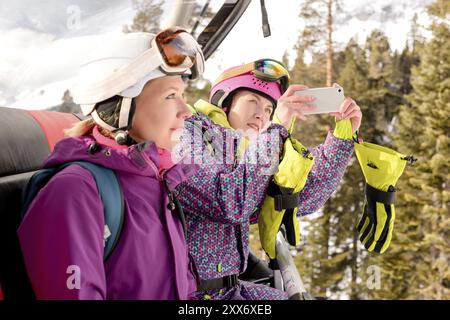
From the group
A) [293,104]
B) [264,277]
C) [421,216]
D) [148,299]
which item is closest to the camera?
[148,299]

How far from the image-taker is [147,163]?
1.00m

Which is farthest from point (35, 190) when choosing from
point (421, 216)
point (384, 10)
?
point (384, 10)

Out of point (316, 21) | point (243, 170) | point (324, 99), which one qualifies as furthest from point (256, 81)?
point (316, 21)

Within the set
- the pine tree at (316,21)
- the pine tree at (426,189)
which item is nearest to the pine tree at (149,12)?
the pine tree at (316,21)

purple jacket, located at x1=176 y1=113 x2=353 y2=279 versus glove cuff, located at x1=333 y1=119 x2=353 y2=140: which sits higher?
glove cuff, located at x1=333 y1=119 x2=353 y2=140

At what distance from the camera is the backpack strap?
916 mm

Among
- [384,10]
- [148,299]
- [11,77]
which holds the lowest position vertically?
[148,299]

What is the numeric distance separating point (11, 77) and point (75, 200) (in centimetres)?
96

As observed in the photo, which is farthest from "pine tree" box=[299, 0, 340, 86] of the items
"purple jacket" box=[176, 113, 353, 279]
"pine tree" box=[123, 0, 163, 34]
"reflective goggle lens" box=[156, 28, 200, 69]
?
"reflective goggle lens" box=[156, 28, 200, 69]

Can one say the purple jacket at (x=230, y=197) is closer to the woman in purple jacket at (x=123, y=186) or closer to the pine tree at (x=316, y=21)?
the woman in purple jacket at (x=123, y=186)

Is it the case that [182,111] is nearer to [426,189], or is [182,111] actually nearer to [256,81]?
[256,81]

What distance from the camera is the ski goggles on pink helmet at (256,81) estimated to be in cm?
144

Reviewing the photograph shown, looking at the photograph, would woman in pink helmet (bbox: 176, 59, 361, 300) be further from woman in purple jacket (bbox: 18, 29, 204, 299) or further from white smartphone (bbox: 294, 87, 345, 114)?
woman in purple jacket (bbox: 18, 29, 204, 299)
